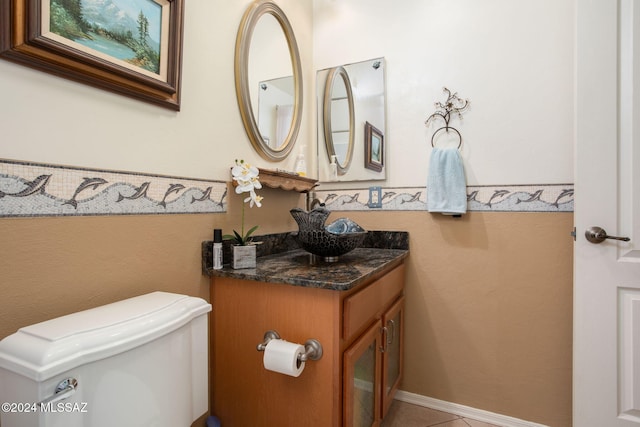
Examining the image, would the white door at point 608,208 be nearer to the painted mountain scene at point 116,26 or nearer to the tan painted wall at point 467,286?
the tan painted wall at point 467,286

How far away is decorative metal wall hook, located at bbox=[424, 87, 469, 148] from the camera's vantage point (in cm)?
166

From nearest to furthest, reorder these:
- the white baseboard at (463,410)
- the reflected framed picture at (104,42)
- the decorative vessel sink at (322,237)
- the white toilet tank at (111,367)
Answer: the white toilet tank at (111,367) → the reflected framed picture at (104,42) → the decorative vessel sink at (322,237) → the white baseboard at (463,410)

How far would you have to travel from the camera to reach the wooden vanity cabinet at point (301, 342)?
3.35 feet

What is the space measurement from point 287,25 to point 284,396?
1.83 metres

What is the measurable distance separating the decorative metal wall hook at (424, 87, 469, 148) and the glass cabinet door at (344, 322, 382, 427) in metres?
1.10

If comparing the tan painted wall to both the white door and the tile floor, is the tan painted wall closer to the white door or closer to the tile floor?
the tile floor

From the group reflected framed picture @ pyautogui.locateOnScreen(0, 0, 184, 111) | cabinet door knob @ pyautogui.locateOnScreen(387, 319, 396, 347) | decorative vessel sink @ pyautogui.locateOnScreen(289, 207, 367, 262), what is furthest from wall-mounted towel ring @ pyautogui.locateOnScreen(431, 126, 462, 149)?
reflected framed picture @ pyautogui.locateOnScreen(0, 0, 184, 111)

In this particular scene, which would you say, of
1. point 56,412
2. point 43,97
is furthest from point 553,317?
point 43,97

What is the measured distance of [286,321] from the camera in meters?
1.08

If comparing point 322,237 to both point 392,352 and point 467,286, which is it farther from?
point 467,286

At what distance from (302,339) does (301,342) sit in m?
0.01

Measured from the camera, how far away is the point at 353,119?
194 centimetres

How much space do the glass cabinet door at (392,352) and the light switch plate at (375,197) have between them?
1.85 ft

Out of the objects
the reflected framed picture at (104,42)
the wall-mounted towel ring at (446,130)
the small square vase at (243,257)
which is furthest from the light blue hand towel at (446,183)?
the reflected framed picture at (104,42)
